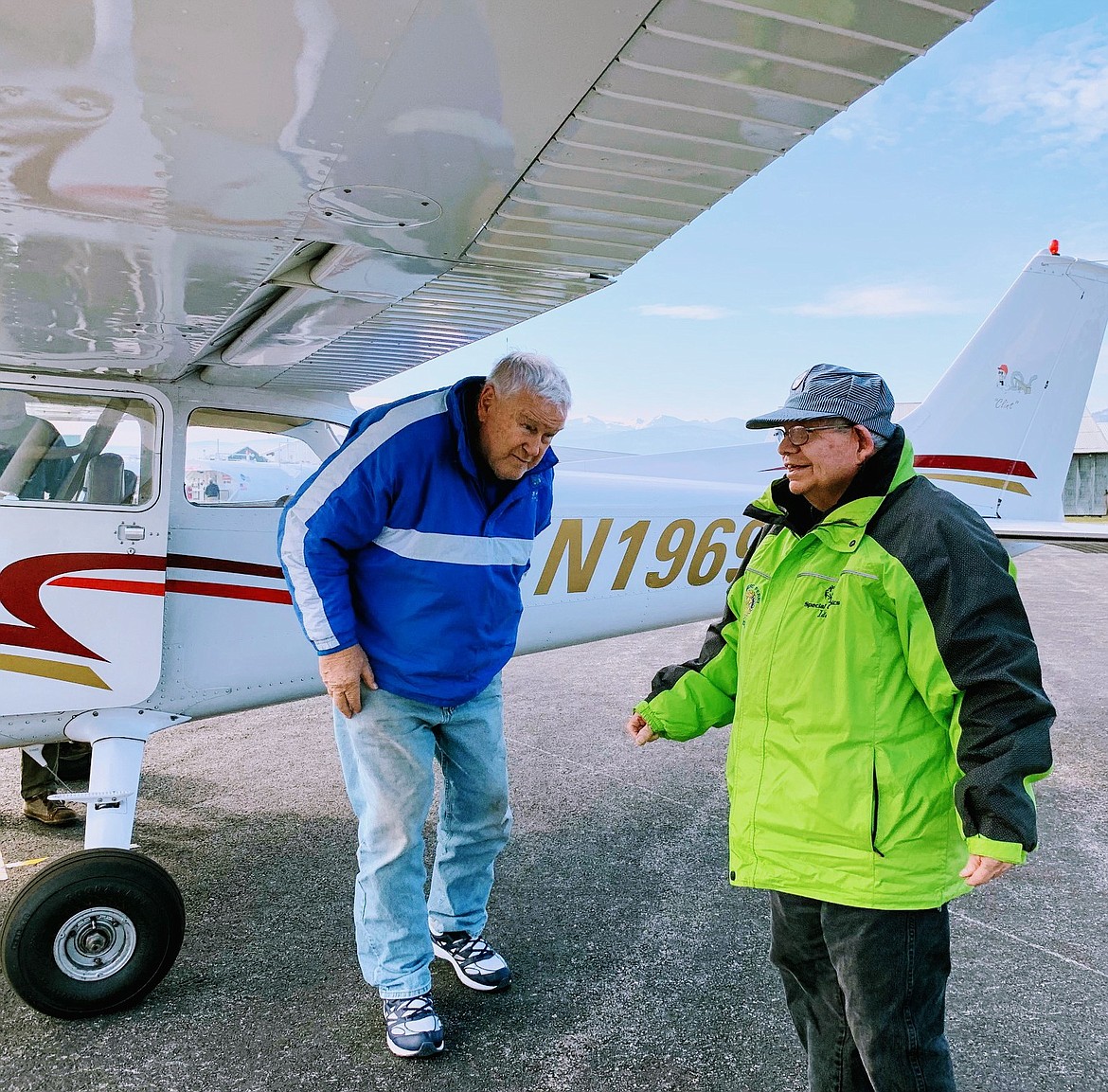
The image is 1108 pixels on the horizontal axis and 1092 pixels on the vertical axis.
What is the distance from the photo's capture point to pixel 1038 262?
4.94 meters

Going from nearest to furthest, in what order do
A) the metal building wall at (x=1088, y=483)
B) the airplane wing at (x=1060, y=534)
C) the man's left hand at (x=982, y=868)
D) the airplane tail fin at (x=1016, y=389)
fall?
the man's left hand at (x=982, y=868) → the airplane wing at (x=1060, y=534) → the airplane tail fin at (x=1016, y=389) → the metal building wall at (x=1088, y=483)

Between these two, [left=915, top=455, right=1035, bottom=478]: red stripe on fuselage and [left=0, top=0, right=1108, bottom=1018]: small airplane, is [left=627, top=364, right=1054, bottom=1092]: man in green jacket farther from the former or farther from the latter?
[left=915, top=455, right=1035, bottom=478]: red stripe on fuselage

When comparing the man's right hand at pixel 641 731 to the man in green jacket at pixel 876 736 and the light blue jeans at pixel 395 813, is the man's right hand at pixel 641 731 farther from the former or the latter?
the light blue jeans at pixel 395 813

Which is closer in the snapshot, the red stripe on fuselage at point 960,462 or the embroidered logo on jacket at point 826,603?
the embroidered logo on jacket at point 826,603

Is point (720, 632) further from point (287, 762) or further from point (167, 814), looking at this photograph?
point (287, 762)

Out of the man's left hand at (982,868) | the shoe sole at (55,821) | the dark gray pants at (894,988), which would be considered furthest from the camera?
the shoe sole at (55,821)

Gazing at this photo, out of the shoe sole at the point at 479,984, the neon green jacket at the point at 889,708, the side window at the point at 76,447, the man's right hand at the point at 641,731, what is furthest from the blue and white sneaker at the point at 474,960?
the side window at the point at 76,447

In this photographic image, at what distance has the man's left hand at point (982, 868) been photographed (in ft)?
4.62

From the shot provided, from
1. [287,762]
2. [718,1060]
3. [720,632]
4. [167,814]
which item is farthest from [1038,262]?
[167,814]

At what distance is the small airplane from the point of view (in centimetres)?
118

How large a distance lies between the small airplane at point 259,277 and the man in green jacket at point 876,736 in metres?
0.62

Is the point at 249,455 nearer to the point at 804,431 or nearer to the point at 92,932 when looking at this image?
the point at 92,932

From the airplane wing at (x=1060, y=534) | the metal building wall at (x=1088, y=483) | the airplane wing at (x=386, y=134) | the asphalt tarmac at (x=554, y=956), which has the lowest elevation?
the asphalt tarmac at (x=554, y=956)

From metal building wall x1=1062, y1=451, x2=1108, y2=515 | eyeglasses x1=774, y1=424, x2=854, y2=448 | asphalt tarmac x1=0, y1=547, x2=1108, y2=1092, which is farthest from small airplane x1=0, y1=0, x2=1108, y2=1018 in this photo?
metal building wall x1=1062, y1=451, x2=1108, y2=515
